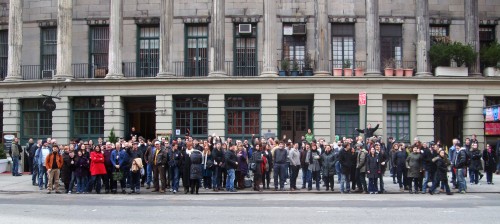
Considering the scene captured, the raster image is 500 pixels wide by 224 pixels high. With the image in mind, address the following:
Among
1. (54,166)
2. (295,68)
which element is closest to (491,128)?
(295,68)

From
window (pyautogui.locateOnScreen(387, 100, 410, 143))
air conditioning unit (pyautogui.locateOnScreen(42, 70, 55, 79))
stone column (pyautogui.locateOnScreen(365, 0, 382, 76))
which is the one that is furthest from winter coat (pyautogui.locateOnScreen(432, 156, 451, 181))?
air conditioning unit (pyautogui.locateOnScreen(42, 70, 55, 79))

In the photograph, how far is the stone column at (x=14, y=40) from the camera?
1444 inches

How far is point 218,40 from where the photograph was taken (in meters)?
35.2

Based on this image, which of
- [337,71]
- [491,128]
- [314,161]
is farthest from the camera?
[337,71]

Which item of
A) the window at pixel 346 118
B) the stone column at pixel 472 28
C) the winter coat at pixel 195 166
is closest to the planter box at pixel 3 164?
the winter coat at pixel 195 166

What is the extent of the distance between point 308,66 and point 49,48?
16.4 meters

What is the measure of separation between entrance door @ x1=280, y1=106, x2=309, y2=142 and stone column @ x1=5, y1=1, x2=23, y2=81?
16092mm

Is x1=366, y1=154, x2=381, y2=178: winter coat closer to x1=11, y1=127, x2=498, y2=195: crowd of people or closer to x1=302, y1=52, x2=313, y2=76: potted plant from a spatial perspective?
x1=11, y1=127, x2=498, y2=195: crowd of people

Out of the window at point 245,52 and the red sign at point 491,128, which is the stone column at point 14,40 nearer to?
the window at point 245,52

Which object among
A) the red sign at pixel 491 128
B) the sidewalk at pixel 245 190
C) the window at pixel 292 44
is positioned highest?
the window at pixel 292 44

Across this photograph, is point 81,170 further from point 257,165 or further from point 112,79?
point 112,79

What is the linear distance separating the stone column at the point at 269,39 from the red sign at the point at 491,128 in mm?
12171

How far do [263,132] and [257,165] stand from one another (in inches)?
431

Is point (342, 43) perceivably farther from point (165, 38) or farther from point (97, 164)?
point (97, 164)
